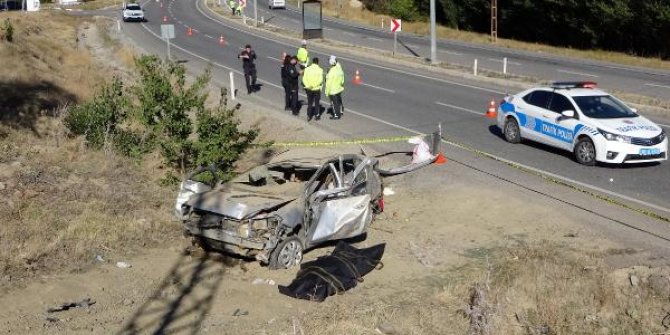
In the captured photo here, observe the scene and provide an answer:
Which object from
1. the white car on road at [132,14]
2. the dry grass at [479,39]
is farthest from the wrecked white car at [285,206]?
the white car on road at [132,14]

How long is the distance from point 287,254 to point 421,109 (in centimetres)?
1305

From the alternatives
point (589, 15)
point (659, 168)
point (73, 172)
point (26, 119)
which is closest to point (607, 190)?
point (659, 168)

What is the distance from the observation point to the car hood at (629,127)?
15.7 metres

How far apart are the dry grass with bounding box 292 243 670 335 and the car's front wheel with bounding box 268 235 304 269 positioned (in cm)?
137

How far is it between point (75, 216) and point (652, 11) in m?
36.3

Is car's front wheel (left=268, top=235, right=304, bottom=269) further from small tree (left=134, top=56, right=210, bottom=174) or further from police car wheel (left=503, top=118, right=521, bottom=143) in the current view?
police car wheel (left=503, top=118, right=521, bottom=143)

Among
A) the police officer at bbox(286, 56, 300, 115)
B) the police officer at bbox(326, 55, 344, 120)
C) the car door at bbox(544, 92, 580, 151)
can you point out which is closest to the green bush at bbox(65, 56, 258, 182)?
the police officer at bbox(326, 55, 344, 120)

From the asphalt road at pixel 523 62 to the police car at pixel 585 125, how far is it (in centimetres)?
1115

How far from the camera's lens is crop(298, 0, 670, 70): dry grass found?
39719 mm

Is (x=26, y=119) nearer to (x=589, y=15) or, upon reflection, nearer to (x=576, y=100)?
(x=576, y=100)

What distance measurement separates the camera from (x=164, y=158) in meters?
17.2

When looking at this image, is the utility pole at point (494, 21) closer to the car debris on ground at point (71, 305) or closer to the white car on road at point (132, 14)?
the white car on road at point (132, 14)

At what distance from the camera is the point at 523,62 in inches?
1507

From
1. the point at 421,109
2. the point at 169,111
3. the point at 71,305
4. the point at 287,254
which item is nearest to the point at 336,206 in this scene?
the point at 287,254
